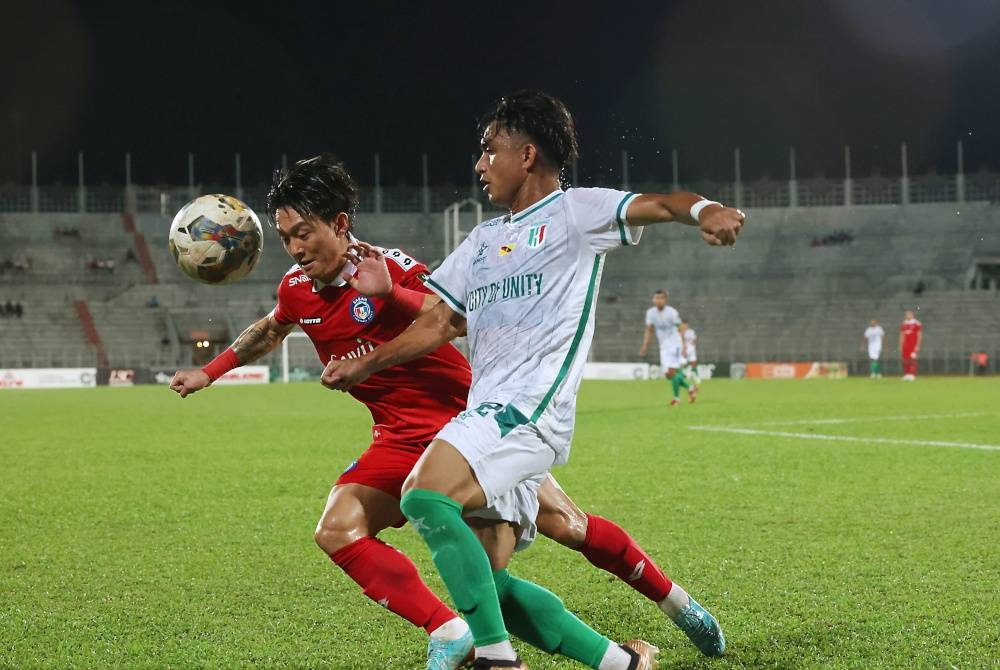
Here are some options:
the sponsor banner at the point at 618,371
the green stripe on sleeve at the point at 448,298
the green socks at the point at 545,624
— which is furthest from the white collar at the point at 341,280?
the sponsor banner at the point at 618,371

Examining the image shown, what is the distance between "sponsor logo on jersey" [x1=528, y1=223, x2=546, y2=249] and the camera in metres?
3.57

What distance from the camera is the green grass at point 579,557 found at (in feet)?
13.8

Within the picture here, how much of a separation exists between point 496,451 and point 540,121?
1189 millimetres

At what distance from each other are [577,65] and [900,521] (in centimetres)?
5706

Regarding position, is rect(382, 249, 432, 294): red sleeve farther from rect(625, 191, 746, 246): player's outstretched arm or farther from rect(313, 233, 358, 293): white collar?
rect(625, 191, 746, 246): player's outstretched arm

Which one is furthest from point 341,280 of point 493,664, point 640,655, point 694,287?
point 694,287

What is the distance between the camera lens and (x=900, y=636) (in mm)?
4211

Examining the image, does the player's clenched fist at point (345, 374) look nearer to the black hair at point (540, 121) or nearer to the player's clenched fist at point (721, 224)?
the black hair at point (540, 121)

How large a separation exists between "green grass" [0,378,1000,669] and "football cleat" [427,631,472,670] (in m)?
0.52

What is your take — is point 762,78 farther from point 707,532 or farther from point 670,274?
point 707,532

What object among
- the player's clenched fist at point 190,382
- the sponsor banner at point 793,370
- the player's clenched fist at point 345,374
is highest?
the player's clenched fist at point 345,374

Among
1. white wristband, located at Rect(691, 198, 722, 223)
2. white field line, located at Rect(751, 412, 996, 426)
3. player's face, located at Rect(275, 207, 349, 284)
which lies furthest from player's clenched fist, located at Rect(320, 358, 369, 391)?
white field line, located at Rect(751, 412, 996, 426)

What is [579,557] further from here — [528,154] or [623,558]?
[528,154]

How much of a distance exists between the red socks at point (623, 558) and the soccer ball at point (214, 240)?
2.10 meters
